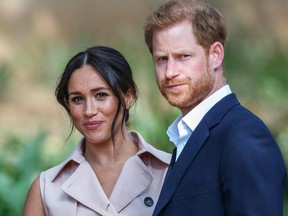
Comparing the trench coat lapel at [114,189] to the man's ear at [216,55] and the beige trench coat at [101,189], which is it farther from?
the man's ear at [216,55]

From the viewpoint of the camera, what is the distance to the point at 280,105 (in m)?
4.72

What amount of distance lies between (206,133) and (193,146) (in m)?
0.05

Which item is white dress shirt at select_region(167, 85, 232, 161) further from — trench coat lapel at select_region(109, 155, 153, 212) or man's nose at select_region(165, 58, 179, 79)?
trench coat lapel at select_region(109, 155, 153, 212)

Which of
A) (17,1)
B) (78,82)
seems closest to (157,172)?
(78,82)

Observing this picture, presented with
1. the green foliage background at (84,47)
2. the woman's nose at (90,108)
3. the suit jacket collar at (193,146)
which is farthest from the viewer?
the green foliage background at (84,47)

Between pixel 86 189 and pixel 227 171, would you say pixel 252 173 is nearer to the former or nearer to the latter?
pixel 227 171

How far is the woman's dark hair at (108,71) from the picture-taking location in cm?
283

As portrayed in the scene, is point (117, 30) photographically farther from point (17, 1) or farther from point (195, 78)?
point (195, 78)

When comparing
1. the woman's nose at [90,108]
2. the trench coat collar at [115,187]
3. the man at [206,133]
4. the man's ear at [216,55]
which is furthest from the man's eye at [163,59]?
the trench coat collar at [115,187]

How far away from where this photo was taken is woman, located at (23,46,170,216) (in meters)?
2.80

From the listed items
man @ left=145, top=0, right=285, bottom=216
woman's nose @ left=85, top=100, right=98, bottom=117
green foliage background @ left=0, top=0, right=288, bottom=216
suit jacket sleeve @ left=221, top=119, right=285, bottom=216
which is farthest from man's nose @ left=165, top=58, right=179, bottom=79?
green foliage background @ left=0, top=0, right=288, bottom=216

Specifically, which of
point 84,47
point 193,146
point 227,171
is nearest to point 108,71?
point 193,146

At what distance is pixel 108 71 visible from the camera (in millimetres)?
2834

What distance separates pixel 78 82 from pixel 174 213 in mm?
878
